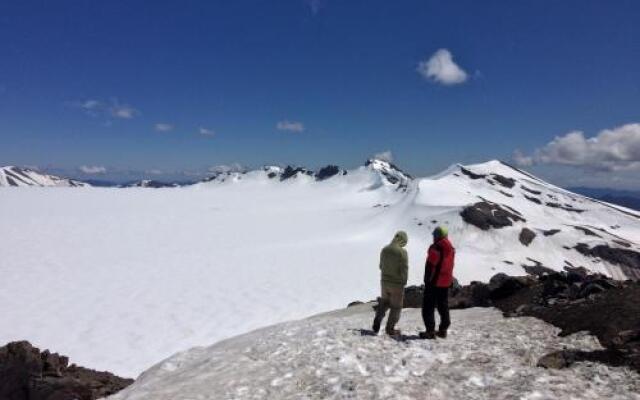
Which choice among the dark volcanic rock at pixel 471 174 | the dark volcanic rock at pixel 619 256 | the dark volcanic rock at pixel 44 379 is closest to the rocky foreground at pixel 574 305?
the dark volcanic rock at pixel 44 379

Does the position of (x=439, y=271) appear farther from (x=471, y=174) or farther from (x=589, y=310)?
→ (x=471, y=174)

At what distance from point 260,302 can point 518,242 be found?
57880 millimetres

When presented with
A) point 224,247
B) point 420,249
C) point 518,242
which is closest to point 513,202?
point 518,242

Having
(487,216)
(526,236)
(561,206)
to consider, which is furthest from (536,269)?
(561,206)

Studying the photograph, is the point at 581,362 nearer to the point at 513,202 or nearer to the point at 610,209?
the point at 513,202

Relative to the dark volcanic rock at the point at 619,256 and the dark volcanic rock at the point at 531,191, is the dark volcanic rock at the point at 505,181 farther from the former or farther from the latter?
the dark volcanic rock at the point at 619,256

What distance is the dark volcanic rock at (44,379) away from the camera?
1616 centimetres

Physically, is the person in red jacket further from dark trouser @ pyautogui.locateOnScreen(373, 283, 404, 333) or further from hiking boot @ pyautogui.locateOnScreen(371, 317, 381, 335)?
hiking boot @ pyautogui.locateOnScreen(371, 317, 381, 335)

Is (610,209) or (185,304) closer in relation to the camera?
(185,304)

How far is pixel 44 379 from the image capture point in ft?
57.3

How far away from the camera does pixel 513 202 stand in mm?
121875

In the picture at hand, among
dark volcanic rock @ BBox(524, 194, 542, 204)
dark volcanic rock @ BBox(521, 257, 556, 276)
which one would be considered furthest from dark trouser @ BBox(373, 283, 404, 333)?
dark volcanic rock @ BBox(524, 194, 542, 204)

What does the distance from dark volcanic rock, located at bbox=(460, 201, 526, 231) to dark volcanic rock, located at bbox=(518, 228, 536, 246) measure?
11.0ft

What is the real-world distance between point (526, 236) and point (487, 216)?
27.3ft
